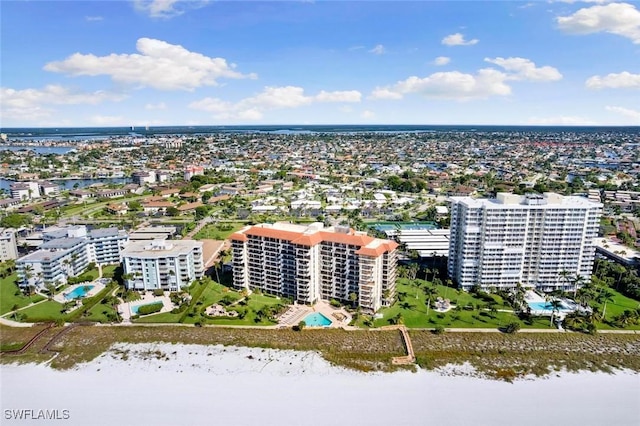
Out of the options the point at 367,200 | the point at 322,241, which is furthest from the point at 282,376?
the point at 367,200

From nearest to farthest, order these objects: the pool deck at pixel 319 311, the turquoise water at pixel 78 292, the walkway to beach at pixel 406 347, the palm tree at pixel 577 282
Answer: the walkway to beach at pixel 406 347 < the pool deck at pixel 319 311 < the palm tree at pixel 577 282 < the turquoise water at pixel 78 292

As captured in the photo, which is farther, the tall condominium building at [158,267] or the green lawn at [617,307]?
the tall condominium building at [158,267]

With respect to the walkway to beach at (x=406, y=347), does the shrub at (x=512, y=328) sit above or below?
above

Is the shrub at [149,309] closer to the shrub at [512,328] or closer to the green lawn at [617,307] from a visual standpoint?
the shrub at [512,328]

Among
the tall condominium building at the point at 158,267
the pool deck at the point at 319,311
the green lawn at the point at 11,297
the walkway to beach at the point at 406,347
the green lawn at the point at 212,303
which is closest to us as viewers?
the walkway to beach at the point at 406,347

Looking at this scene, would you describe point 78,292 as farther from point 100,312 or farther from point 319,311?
point 319,311

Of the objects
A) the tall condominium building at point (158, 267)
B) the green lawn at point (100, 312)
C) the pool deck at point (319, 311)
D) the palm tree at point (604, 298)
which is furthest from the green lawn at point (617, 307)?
the green lawn at point (100, 312)

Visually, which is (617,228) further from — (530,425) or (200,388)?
(200,388)
